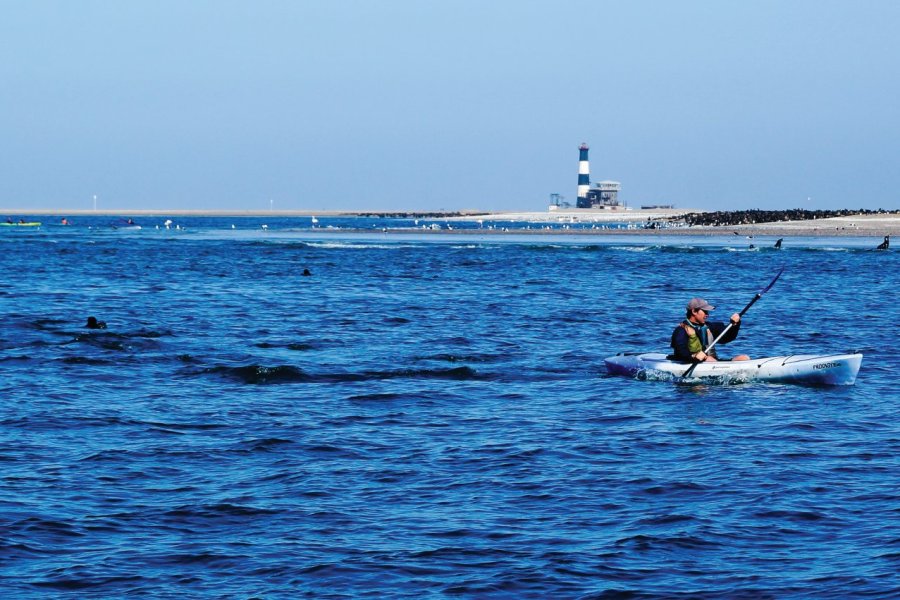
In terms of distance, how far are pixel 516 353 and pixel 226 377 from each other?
702 cm

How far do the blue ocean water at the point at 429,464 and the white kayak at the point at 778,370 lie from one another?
1.08ft

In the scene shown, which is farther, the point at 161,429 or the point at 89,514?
the point at 161,429

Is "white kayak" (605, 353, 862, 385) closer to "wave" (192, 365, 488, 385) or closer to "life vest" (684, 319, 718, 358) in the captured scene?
"life vest" (684, 319, 718, 358)

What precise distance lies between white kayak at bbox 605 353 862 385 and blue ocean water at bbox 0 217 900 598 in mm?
328

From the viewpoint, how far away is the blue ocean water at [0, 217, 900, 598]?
10.4 metres

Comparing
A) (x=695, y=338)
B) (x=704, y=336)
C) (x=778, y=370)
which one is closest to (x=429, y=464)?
(x=695, y=338)

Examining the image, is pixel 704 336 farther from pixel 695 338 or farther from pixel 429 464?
pixel 429 464

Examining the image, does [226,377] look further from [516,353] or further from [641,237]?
[641,237]

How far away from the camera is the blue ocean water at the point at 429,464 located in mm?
10438

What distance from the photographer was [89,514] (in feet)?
40.1

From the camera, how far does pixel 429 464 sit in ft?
48.2

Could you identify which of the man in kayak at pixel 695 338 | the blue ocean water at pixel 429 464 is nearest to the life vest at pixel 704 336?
the man in kayak at pixel 695 338

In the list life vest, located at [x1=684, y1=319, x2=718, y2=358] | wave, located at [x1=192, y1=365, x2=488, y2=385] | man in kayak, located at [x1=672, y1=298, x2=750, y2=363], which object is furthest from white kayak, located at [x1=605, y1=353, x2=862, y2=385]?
wave, located at [x1=192, y1=365, x2=488, y2=385]

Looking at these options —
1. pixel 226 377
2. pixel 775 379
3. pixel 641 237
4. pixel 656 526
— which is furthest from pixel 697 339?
Result: pixel 641 237
